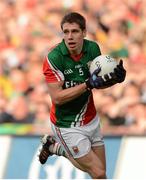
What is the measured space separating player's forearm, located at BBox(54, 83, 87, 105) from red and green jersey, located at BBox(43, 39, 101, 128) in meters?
0.14

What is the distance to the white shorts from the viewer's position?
6.32 m

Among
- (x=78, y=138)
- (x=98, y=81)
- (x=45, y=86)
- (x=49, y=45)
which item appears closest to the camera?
(x=98, y=81)

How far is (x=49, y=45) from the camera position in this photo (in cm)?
1088

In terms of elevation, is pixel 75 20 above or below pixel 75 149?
above

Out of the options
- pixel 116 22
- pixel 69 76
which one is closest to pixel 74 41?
pixel 69 76

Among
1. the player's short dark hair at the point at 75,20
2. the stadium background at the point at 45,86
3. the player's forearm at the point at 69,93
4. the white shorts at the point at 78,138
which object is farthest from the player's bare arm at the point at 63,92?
the stadium background at the point at 45,86

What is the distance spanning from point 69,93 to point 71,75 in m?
0.23

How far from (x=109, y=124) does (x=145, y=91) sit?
2.30 feet

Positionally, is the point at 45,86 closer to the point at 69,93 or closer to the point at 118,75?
the point at 69,93

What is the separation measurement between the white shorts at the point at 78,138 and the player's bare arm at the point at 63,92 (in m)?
0.40

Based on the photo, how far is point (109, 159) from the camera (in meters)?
9.12

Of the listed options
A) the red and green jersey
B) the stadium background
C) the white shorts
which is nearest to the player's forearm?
the red and green jersey

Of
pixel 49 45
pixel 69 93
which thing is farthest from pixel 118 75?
pixel 49 45

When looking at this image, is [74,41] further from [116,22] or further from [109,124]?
[116,22]
